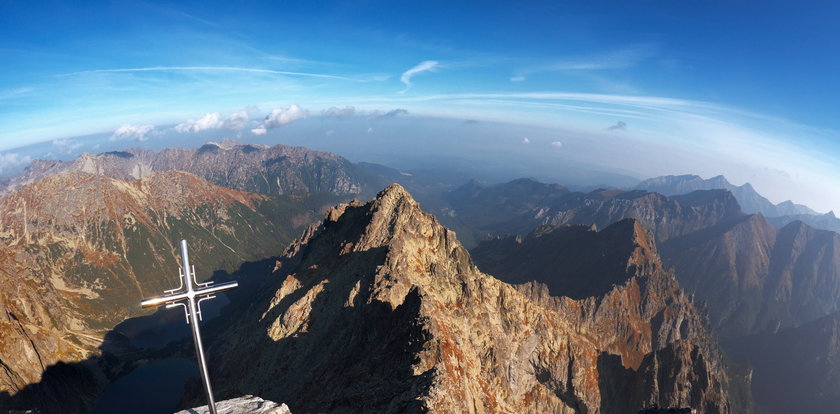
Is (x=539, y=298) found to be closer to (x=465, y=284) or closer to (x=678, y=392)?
(x=678, y=392)

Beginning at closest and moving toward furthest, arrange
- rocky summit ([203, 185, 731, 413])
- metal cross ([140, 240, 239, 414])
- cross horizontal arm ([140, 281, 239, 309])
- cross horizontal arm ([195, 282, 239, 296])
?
cross horizontal arm ([140, 281, 239, 309]) < metal cross ([140, 240, 239, 414]) < cross horizontal arm ([195, 282, 239, 296]) < rocky summit ([203, 185, 731, 413])

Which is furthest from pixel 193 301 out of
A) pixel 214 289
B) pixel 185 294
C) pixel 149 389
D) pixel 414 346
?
pixel 149 389

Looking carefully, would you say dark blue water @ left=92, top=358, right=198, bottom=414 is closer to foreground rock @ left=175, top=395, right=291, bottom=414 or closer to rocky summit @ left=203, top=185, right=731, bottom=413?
rocky summit @ left=203, top=185, right=731, bottom=413

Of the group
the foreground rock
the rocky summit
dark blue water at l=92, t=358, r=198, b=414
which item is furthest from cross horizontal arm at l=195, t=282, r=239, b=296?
dark blue water at l=92, t=358, r=198, b=414

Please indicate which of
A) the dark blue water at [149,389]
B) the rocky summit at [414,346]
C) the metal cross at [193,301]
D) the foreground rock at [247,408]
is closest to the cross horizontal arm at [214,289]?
the metal cross at [193,301]

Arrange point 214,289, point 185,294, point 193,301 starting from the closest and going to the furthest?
point 185,294
point 193,301
point 214,289

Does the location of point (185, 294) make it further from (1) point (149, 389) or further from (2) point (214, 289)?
(1) point (149, 389)

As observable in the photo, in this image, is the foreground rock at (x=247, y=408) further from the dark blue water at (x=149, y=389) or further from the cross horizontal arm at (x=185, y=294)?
the dark blue water at (x=149, y=389)
